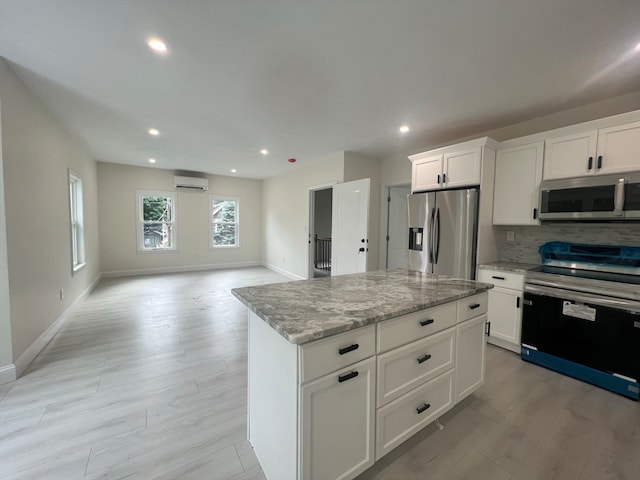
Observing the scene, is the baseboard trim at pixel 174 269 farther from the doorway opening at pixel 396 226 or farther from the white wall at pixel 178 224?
the doorway opening at pixel 396 226

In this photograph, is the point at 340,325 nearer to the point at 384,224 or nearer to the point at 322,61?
the point at 322,61

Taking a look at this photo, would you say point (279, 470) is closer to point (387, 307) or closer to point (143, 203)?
point (387, 307)

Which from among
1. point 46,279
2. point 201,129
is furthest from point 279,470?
point 201,129

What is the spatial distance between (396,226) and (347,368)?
4.04 metres

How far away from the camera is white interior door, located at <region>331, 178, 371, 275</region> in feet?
13.5

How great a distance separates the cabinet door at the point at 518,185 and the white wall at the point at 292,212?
2363 mm

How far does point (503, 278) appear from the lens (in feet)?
9.29

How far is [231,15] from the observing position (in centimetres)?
165

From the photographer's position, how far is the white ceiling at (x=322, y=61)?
1611 millimetres

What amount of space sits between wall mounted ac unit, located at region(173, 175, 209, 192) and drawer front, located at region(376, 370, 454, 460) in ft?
22.7

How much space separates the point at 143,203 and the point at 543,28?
24.7 ft

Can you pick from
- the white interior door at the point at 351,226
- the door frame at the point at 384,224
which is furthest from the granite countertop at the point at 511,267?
the door frame at the point at 384,224

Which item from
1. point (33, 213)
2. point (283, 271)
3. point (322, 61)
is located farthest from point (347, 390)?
point (283, 271)

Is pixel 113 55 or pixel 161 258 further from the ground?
pixel 113 55
